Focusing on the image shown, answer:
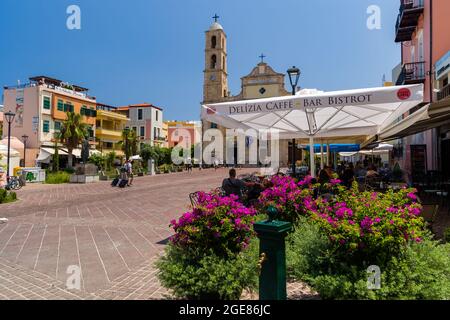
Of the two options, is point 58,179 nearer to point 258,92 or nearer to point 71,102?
point 71,102

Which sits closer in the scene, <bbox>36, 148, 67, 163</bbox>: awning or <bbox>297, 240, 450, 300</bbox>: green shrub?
<bbox>297, 240, 450, 300</bbox>: green shrub

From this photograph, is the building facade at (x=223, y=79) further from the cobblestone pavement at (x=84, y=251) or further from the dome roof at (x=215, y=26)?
the cobblestone pavement at (x=84, y=251)

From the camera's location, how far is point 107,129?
40.6 m

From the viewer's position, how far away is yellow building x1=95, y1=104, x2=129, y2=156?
126ft

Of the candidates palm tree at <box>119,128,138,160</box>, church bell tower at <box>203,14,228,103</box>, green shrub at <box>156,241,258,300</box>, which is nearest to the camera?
green shrub at <box>156,241,258,300</box>

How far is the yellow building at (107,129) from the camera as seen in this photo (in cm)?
3841

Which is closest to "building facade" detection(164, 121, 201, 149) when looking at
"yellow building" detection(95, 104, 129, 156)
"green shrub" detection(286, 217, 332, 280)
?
"yellow building" detection(95, 104, 129, 156)

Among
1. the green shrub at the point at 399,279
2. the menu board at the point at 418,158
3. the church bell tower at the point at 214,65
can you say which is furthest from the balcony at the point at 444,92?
the church bell tower at the point at 214,65

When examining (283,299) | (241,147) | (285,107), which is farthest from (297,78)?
(241,147)

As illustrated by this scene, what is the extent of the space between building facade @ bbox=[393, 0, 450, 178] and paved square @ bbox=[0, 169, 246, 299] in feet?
29.3

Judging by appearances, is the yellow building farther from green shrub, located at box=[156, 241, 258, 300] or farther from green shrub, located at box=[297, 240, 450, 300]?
green shrub, located at box=[297, 240, 450, 300]

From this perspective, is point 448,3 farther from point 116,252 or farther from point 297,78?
point 116,252

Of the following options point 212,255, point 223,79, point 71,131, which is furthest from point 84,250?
point 223,79
